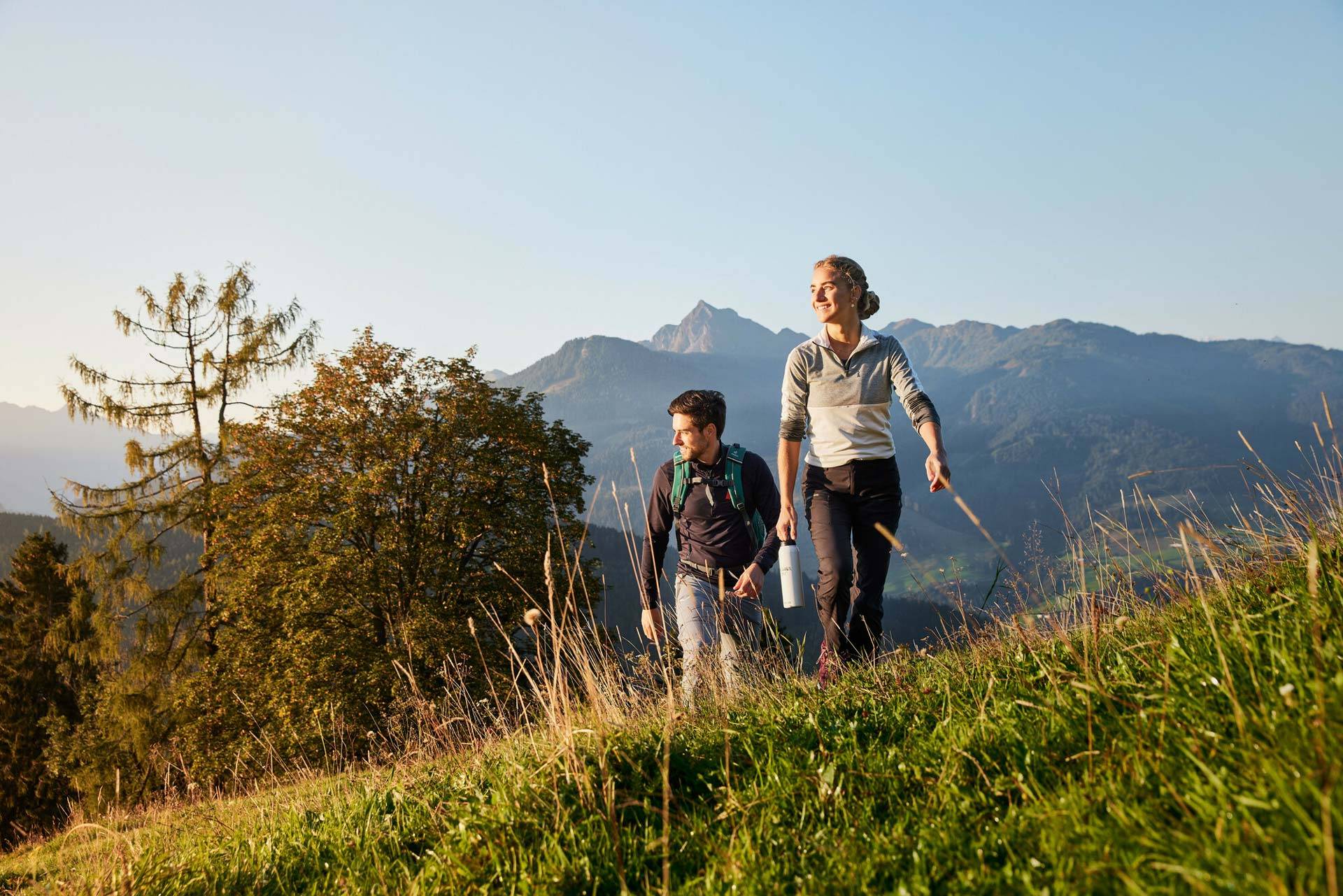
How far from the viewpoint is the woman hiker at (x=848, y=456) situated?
5004 mm

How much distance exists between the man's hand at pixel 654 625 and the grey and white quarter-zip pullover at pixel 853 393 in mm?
1348

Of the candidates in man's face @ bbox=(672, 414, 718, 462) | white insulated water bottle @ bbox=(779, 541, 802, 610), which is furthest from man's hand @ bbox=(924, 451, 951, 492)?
man's face @ bbox=(672, 414, 718, 462)

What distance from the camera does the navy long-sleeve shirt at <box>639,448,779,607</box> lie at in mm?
5367

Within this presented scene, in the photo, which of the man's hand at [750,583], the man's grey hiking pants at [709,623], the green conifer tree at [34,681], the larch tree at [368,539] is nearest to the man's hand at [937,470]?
the man's hand at [750,583]

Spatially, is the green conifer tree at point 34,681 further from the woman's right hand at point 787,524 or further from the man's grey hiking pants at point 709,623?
the woman's right hand at point 787,524

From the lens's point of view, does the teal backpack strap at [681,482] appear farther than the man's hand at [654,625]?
Yes

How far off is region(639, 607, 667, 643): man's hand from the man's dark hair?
1.17m

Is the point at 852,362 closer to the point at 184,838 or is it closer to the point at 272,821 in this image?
the point at 272,821

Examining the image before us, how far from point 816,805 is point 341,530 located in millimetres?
21351

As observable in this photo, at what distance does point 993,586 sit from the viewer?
3.96 m

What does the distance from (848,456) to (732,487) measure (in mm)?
772

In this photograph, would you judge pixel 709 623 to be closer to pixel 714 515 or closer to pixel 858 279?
pixel 714 515

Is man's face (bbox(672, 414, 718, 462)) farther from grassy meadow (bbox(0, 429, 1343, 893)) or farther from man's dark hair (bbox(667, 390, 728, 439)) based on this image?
grassy meadow (bbox(0, 429, 1343, 893))

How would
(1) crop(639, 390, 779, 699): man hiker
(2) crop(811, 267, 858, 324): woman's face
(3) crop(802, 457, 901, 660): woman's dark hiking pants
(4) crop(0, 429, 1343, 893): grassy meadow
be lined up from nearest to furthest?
(4) crop(0, 429, 1343, 893): grassy meadow < (3) crop(802, 457, 901, 660): woman's dark hiking pants < (2) crop(811, 267, 858, 324): woman's face < (1) crop(639, 390, 779, 699): man hiker
